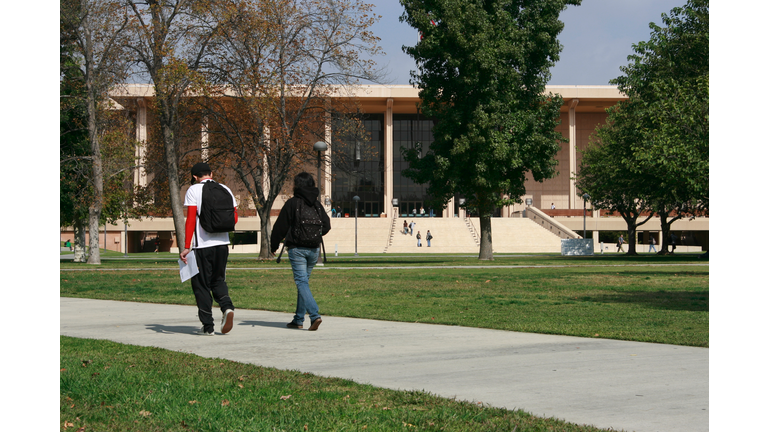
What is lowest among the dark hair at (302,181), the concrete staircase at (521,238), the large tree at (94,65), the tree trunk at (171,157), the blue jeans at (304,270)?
the concrete staircase at (521,238)

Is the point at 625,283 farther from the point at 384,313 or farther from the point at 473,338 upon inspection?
the point at 473,338

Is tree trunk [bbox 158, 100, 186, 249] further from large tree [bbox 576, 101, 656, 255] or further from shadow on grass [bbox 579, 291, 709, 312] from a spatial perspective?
large tree [bbox 576, 101, 656, 255]

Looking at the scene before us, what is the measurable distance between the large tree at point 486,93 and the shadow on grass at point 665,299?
1574 centimetres

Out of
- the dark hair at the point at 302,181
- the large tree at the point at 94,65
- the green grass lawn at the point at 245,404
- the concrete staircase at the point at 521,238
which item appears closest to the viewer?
the green grass lawn at the point at 245,404

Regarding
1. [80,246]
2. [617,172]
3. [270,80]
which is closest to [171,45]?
[270,80]

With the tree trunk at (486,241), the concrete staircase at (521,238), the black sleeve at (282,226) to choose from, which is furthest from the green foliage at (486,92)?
the black sleeve at (282,226)

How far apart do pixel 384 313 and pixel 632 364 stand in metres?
4.63

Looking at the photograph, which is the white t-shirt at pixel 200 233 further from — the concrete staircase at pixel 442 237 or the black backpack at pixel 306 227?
the concrete staircase at pixel 442 237

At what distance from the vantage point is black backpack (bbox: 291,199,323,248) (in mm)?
7973

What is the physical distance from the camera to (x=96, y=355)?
19.8 feet

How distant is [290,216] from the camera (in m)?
8.00

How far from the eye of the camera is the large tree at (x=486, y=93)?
29078 millimetres

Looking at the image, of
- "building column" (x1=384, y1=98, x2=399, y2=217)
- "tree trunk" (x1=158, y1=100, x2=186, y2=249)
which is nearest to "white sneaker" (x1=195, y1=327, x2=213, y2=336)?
"tree trunk" (x1=158, y1=100, x2=186, y2=249)
